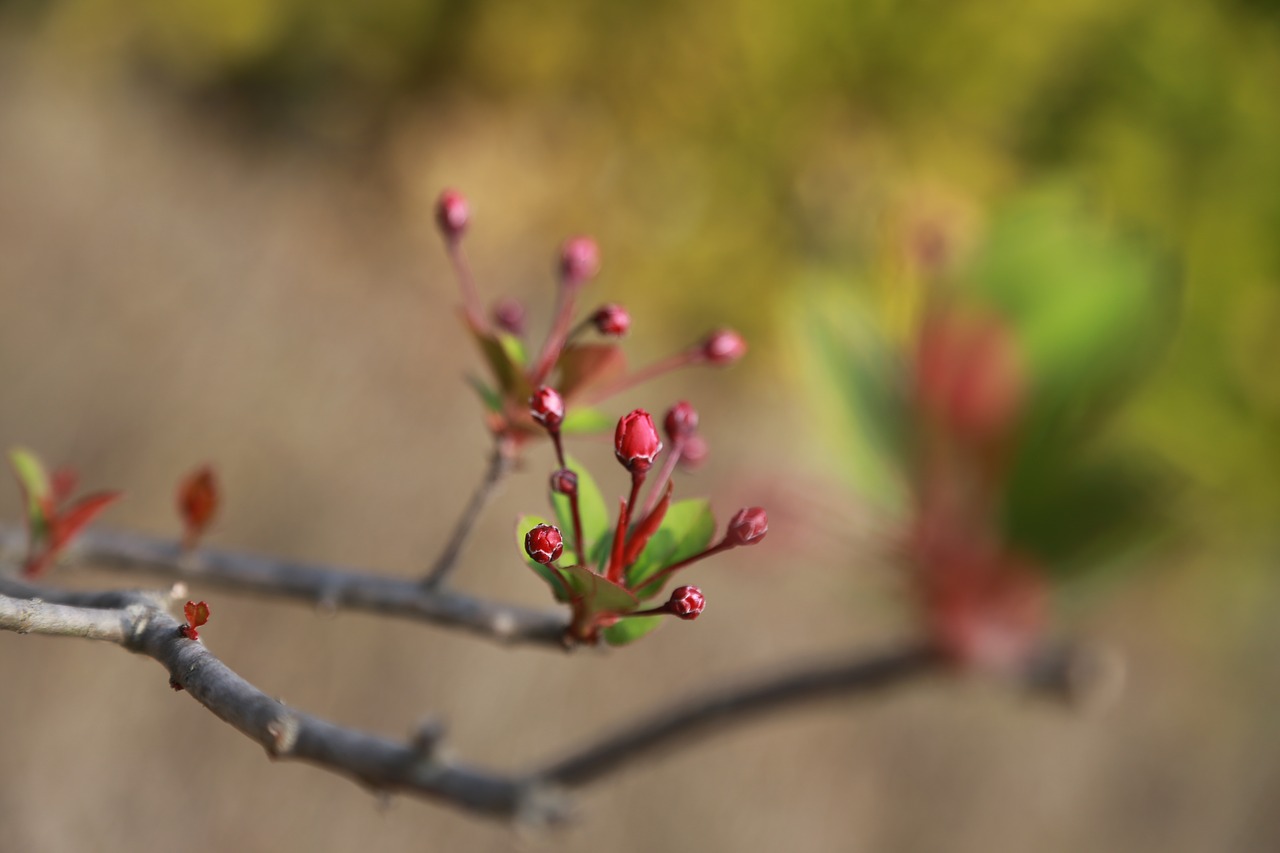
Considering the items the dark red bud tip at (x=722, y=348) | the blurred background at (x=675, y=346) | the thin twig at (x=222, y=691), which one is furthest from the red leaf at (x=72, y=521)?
the blurred background at (x=675, y=346)

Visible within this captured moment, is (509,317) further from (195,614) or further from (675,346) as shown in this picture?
(675,346)

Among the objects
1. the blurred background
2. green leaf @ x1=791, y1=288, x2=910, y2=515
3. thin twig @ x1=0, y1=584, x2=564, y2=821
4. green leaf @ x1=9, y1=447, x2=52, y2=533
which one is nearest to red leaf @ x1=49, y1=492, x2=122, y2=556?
green leaf @ x1=9, y1=447, x2=52, y2=533

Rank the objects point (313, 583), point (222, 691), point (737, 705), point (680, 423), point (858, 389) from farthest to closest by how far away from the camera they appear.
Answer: point (858, 389) → point (737, 705) → point (313, 583) → point (680, 423) → point (222, 691)

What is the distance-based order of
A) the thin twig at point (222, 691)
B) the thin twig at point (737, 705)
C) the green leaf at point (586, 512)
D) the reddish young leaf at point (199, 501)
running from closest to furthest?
the thin twig at point (222, 691), the green leaf at point (586, 512), the reddish young leaf at point (199, 501), the thin twig at point (737, 705)

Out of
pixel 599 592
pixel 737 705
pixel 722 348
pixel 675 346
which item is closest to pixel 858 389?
pixel 737 705

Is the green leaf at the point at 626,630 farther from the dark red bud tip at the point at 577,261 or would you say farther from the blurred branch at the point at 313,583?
the dark red bud tip at the point at 577,261
